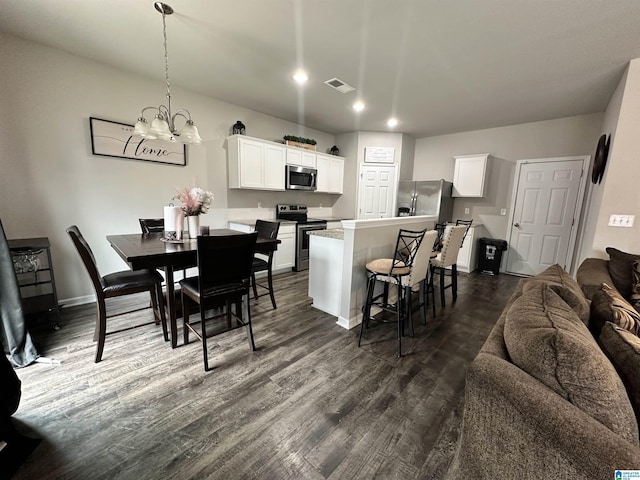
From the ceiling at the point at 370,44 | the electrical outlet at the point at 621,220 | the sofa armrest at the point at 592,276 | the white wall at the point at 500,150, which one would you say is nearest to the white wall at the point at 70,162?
the ceiling at the point at 370,44

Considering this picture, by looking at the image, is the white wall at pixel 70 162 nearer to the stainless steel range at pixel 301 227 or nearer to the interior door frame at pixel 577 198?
the stainless steel range at pixel 301 227

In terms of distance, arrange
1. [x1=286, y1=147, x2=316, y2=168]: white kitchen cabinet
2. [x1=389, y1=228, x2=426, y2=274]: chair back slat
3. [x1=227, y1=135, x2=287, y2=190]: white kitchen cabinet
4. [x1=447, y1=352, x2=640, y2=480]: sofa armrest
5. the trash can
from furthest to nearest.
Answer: the trash can, [x1=286, y1=147, x2=316, y2=168]: white kitchen cabinet, [x1=227, y1=135, x2=287, y2=190]: white kitchen cabinet, [x1=389, y1=228, x2=426, y2=274]: chair back slat, [x1=447, y1=352, x2=640, y2=480]: sofa armrest

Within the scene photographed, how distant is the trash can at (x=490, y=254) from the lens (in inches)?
190

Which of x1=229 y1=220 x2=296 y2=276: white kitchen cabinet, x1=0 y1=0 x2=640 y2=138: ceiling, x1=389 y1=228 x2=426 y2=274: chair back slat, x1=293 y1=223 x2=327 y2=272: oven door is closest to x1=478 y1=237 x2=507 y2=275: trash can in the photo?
x1=0 y1=0 x2=640 y2=138: ceiling

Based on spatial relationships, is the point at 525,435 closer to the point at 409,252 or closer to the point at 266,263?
the point at 409,252

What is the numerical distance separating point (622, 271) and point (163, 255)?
369 cm

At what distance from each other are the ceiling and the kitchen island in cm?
165

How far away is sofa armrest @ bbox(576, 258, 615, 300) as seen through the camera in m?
1.97

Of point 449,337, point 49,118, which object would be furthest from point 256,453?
point 49,118

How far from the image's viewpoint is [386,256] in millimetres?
3059

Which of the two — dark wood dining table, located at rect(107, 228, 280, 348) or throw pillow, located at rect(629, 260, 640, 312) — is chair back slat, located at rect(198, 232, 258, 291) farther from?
throw pillow, located at rect(629, 260, 640, 312)

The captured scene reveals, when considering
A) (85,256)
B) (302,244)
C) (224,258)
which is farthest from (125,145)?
(302,244)

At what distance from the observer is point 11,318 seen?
1.87 metres

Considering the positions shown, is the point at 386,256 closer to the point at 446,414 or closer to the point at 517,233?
the point at 446,414
